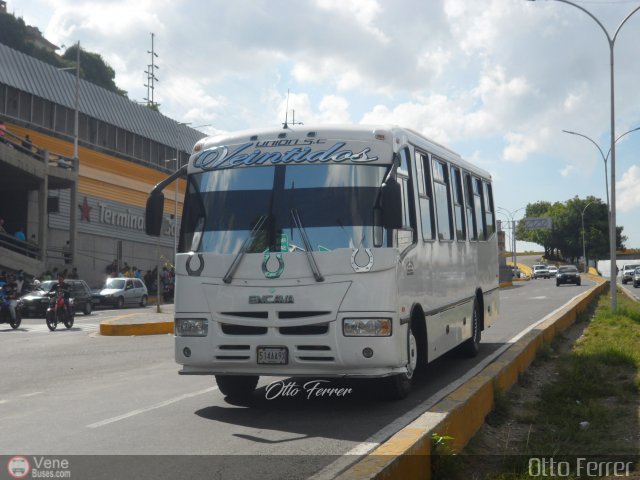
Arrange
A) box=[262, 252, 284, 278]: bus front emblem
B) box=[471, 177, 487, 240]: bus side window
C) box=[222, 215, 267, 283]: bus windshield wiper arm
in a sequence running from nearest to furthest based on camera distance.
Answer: box=[262, 252, 284, 278]: bus front emblem → box=[222, 215, 267, 283]: bus windshield wiper arm → box=[471, 177, 487, 240]: bus side window

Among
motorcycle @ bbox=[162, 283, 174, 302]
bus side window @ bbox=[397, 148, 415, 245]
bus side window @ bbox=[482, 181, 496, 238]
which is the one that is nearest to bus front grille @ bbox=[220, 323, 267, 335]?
bus side window @ bbox=[397, 148, 415, 245]

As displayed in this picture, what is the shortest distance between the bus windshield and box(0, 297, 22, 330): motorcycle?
16968 mm

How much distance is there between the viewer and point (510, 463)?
20.5 ft

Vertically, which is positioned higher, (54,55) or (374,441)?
(54,55)

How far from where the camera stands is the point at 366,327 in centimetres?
809

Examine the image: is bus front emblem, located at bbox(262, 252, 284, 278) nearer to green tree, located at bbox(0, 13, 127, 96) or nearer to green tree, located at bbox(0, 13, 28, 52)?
green tree, located at bbox(0, 13, 127, 96)

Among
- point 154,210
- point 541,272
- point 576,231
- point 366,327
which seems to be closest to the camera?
point 366,327

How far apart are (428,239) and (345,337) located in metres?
2.43

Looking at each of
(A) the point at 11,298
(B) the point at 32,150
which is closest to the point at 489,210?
(A) the point at 11,298

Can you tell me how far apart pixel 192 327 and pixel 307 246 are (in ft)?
4.57

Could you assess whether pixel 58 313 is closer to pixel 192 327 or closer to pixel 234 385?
pixel 234 385

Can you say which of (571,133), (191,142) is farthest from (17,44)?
(571,133)

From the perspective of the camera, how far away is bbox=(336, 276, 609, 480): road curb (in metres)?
5.07

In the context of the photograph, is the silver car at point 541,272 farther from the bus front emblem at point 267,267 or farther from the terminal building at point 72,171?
the bus front emblem at point 267,267
